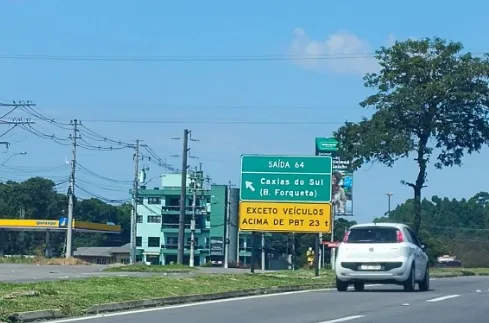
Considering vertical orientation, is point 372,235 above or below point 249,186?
below

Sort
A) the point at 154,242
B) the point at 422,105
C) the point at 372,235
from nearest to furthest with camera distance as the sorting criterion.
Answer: the point at 372,235, the point at 422,105, the point at 154,242

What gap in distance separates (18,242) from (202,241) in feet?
60.4

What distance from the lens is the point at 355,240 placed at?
24172mm

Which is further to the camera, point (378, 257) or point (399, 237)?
point (399, 237)

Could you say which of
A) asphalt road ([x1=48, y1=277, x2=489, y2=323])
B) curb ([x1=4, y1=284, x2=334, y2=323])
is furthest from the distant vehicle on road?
asphalt road ([x1=48, y1=277, x2=489, y2=323])

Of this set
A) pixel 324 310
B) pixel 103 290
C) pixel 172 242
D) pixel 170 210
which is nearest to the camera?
pixel 324 310

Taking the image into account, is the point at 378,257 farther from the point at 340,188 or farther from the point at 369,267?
the point at 340,188

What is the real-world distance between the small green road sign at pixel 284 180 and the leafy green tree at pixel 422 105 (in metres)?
11.0

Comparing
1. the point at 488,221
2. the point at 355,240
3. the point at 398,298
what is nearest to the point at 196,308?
the point at 398,298

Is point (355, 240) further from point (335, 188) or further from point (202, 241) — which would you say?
point (202, 241)

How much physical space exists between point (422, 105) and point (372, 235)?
1850cm

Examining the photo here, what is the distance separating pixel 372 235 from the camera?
2411 centimetres

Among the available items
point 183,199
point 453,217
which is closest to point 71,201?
point 183,199

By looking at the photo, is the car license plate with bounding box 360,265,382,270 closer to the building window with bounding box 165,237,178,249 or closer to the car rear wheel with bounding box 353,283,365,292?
the car rear wheel with bounding box 353,283,365,292
